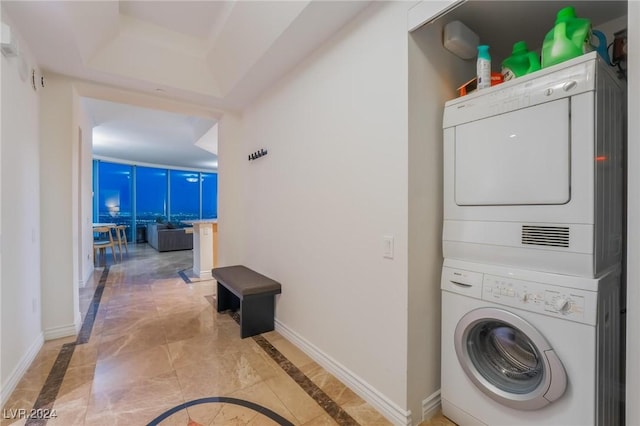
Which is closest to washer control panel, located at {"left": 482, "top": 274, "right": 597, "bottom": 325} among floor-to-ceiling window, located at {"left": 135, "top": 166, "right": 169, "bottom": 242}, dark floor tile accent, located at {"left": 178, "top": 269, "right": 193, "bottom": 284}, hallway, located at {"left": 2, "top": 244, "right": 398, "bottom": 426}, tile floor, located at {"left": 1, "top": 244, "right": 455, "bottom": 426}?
tile floor, located at {"left": 1, "top": 244, "right": 455, "bottom": 426}

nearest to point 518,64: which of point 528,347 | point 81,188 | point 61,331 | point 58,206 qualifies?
point 528,347

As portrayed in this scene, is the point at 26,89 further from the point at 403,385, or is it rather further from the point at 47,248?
the point at 403,385

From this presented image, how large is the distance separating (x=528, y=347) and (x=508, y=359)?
5.9 inches

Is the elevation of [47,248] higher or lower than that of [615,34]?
lower

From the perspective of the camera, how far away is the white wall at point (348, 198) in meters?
1.64

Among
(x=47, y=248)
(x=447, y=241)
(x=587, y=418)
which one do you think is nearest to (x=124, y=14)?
Result: (x=47, y=248)

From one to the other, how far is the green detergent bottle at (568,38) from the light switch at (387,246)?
1.14m

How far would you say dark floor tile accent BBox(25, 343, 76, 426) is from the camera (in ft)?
5.41

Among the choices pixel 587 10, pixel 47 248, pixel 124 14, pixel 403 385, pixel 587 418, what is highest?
pixel 124 14

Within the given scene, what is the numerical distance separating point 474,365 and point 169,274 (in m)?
5.02

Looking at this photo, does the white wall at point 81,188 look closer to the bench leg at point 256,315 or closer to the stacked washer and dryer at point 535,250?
the bench leg at point 256,315

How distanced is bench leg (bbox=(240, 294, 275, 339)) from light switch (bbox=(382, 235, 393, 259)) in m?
1.46

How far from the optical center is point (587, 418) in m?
1.19

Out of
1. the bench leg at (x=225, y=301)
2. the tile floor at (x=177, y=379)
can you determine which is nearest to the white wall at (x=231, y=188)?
the bench leg at (x=225, y=301)
